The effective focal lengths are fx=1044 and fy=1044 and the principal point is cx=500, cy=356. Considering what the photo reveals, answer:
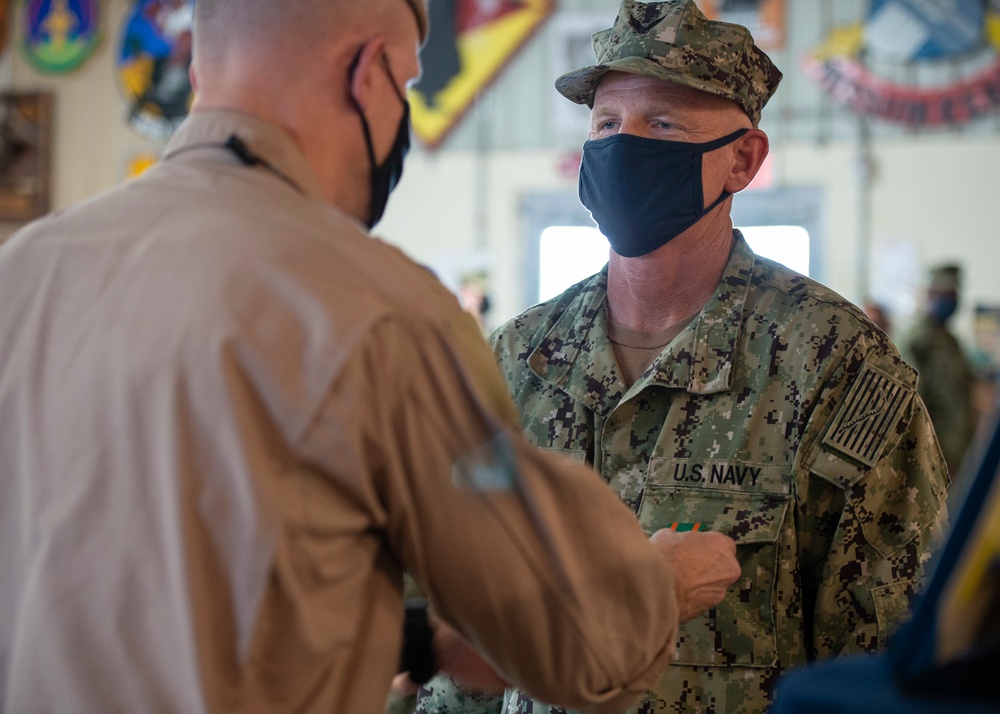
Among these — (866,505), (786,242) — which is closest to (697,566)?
(866,505)

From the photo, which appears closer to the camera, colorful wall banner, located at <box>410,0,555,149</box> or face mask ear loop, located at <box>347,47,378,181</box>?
face mask ear loop, located at <box>347,47,378,181</box>

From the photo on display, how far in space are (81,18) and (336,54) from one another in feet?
35.3

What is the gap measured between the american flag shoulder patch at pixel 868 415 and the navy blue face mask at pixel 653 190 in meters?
0.47

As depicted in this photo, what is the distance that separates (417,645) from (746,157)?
1275 mm

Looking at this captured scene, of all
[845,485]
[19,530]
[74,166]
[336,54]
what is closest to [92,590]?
[19,530]

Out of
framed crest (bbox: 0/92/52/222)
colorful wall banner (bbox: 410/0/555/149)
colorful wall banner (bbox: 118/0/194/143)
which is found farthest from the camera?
framed crest (bbox: 0/92/52/222)

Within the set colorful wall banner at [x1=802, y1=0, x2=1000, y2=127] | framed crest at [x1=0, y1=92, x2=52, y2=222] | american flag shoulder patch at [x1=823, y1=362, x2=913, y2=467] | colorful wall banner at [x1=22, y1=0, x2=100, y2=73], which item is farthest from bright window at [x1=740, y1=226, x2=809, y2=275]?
american flag shoulder patch at [x1=823, y1=362, x2=913, y2=467]

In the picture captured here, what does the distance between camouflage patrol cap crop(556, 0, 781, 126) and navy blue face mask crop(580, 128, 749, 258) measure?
0.12 meters

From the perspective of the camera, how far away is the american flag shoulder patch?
1759 millimetres

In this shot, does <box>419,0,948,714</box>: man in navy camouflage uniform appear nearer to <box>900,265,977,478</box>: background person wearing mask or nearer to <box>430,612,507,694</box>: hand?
<box>430,612,507,694</box>: hand

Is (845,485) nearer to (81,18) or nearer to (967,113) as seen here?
(967,113)

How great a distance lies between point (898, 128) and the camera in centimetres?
869

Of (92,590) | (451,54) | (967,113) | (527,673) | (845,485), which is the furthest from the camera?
(451,54)

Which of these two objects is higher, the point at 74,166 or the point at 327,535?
the point at 327,535
